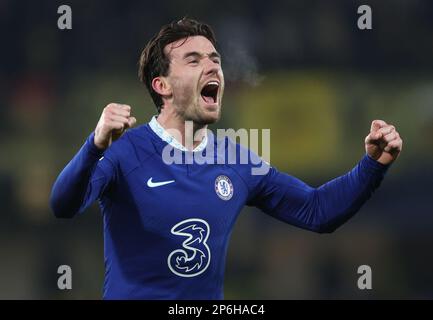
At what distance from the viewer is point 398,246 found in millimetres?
7645

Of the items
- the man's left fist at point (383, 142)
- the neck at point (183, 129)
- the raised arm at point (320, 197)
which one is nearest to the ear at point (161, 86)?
the neck at point (183, 129)

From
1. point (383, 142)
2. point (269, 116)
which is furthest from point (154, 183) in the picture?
point (269, 116)

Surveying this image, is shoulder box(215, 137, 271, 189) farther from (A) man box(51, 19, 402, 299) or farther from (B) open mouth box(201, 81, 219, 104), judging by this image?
(B) open mouth box(201, 81, 219, 104)

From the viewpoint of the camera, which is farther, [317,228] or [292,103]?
[292,103]

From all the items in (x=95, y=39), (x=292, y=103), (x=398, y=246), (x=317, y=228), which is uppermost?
(x=95, y=39)

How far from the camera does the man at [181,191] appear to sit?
3508 millimetres

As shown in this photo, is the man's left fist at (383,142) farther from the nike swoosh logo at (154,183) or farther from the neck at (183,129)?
the nike swoosh logo at (154,183)

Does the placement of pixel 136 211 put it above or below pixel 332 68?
below

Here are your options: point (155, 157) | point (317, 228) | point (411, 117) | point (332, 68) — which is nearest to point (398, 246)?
point (411, 117)

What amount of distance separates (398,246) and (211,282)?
438 cm

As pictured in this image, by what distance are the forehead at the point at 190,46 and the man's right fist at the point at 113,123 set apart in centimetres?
87

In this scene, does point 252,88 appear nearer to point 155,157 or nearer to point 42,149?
point 42,149

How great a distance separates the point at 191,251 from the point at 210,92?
83 cm

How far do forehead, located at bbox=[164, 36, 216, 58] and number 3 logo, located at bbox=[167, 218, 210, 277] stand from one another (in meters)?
0.82
